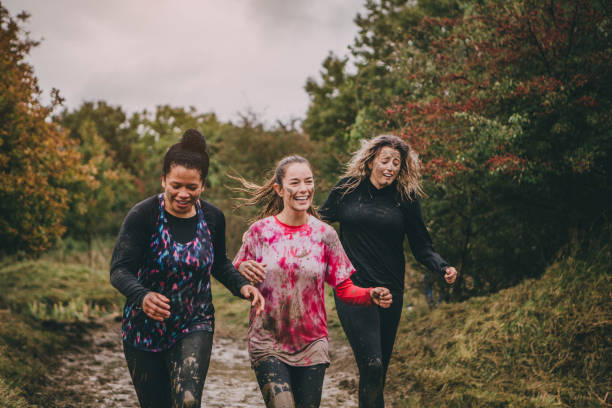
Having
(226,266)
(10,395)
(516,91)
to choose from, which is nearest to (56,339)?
(10,395)

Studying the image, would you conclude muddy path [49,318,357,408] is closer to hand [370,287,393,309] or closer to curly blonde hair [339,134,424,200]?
curly blonde hair [339,134,424,200]

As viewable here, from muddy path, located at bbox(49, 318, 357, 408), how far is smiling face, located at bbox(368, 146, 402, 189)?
319cm

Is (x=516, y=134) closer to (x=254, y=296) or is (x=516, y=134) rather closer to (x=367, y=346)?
(x=367, y=346)

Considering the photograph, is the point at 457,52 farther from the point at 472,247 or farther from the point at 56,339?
the point at 56,339

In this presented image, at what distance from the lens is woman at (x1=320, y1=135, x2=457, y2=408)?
398cm

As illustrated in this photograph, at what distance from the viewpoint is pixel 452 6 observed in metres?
16.0

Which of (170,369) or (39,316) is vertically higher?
(170,369)

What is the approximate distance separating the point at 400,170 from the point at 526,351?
118 inches

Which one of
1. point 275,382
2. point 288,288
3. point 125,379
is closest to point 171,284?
point 288,288

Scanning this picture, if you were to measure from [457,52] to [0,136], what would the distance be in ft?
27.4

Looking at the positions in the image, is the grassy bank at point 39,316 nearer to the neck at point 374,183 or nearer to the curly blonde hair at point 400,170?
the curly blonde hair at point 400,170

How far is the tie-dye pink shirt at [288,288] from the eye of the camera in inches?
128

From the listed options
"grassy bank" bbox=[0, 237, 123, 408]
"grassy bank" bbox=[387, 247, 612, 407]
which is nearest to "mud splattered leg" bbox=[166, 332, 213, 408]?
"grassy bank" bbox=[0, 237, 123, 408]

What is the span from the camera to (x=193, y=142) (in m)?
3.28
